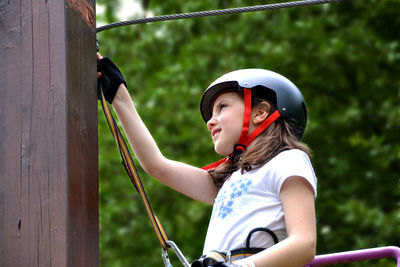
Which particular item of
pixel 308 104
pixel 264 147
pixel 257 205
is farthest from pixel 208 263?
pixel 308 104

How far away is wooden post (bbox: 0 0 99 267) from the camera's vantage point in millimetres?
2191

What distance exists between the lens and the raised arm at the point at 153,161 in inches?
120

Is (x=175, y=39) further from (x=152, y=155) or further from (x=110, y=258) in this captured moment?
(x=152, y=155)

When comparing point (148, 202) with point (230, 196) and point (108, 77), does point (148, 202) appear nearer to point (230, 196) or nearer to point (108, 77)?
point (230, 196)

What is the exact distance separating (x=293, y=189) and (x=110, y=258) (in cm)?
845

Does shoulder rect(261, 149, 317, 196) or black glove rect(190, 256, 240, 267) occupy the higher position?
shoulder rect(261, 149, 317, 196)

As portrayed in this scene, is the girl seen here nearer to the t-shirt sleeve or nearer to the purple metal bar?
the t-shirt sleeve

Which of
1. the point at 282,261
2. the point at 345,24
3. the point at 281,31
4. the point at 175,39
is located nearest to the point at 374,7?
the point at 345,24

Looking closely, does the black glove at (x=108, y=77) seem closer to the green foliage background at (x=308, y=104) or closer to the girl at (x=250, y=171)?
the girl at (x=250, y=171)

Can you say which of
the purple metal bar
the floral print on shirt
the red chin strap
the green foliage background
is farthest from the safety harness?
the green foliage background

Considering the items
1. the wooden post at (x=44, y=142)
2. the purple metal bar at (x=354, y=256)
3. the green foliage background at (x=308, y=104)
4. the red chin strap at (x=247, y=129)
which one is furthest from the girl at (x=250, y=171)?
the green foliage background at (x=308, y=104)

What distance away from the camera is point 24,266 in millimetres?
2172

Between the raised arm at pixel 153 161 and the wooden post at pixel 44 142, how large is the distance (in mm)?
578

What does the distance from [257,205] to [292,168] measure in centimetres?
23
